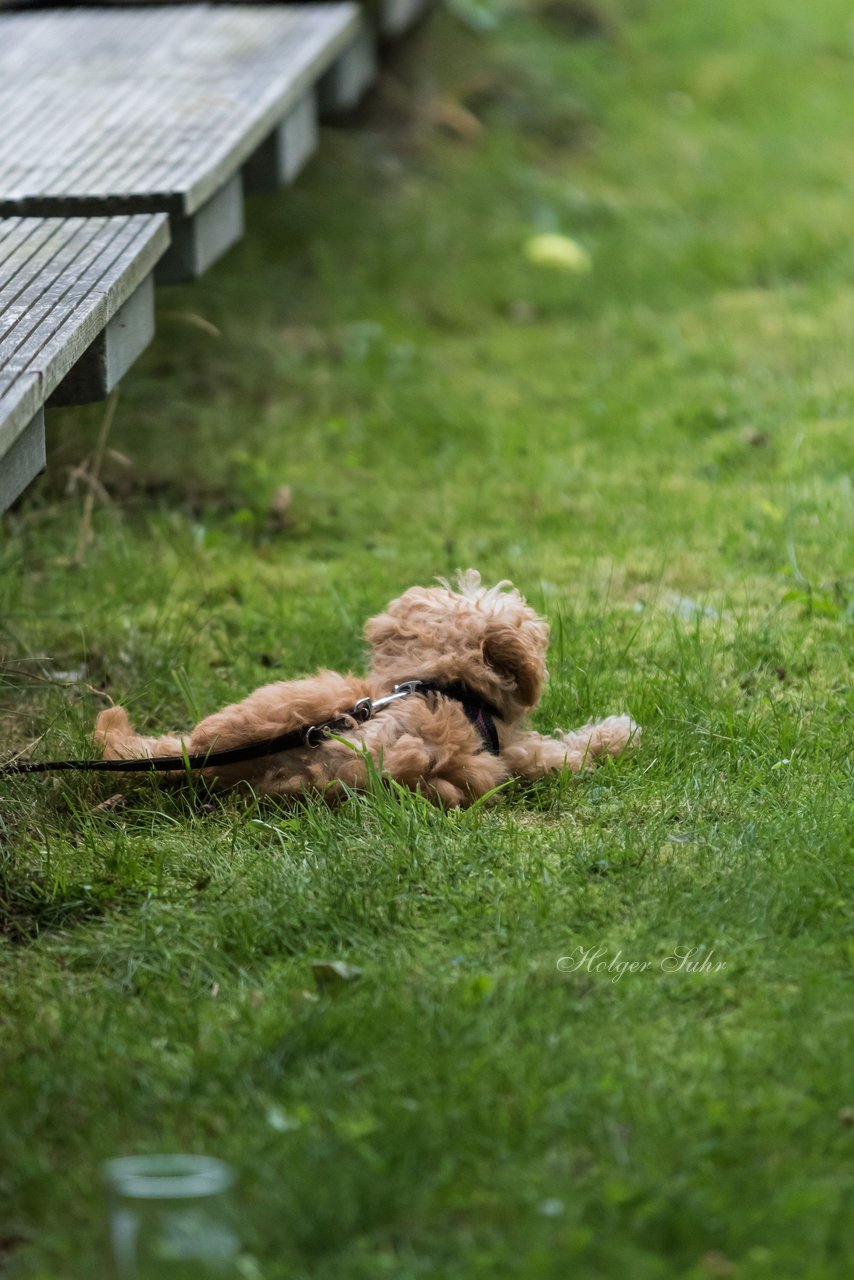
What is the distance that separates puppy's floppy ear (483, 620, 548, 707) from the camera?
3.85 metres

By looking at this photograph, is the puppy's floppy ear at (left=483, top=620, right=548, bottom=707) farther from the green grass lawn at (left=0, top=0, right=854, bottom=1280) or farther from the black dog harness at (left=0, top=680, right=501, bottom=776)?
the green grass lawn at (left=0, top=0, right=854, bottom=1280)

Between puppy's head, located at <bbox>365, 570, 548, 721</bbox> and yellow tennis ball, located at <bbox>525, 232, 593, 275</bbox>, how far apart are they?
483 centimetres

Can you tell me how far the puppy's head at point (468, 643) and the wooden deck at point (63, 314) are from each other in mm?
1096

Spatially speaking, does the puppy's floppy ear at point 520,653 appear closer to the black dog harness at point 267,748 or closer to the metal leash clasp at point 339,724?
the black dog harness at point 267,748

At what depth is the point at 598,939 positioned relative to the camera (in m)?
3.05

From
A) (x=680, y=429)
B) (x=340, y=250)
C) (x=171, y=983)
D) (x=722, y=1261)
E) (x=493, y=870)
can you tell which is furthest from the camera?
(x=340, y=250)

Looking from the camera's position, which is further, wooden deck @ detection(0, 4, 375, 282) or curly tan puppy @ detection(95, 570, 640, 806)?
wooden deck @ detection(0, 4, 375, 282)

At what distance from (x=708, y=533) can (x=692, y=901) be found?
104 inches

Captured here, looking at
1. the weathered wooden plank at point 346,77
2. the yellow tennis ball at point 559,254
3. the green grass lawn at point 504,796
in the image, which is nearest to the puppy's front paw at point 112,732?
the green grass lawn at point 504,796

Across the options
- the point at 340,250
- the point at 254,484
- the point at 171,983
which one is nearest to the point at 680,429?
the point at 254,484

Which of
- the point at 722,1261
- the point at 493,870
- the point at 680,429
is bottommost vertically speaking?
the point at 680,429

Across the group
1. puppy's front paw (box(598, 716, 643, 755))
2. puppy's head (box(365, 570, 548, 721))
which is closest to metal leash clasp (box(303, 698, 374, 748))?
puppy's head (box(365, 570, 548, 721))

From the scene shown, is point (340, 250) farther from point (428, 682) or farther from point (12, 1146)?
point (12, 1146)

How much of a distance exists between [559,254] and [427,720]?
213 inches
